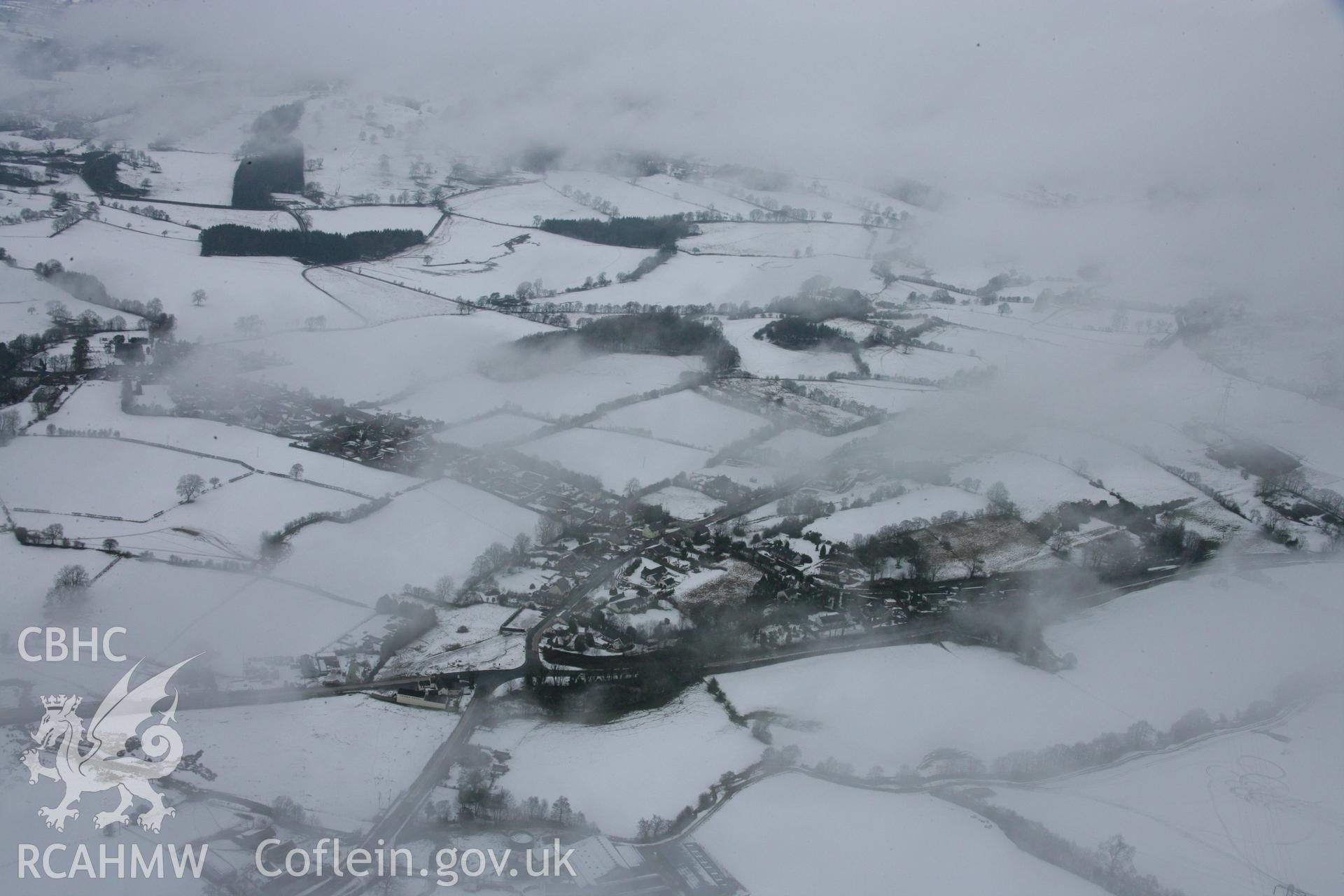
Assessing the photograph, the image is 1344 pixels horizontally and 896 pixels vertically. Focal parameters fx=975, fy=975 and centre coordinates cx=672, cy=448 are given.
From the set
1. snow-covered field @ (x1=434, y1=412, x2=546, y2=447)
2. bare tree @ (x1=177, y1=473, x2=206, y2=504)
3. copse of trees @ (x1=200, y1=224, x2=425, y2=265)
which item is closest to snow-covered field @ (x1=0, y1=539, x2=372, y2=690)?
bare tree @ (x1=177, y1=473, x2=206, y2=504)

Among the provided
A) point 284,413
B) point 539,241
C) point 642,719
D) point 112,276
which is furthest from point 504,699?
point 539,241

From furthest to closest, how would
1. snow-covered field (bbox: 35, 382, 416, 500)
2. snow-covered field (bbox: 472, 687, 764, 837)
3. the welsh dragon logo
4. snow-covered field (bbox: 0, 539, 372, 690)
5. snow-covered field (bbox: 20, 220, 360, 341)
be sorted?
1. snow-covered field (bbox: 20, 220, 360, 341)
2. snow-covered field (bbox: 35, 382, 416, 500)
3. snow-covered field (bbox: 0, 539, 372, 690)
4. snow-covered field (bbox: 472, 687, 764, 837)
5. the welsh dragon logo

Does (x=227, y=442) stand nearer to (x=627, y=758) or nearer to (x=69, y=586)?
(x=69, y=586)

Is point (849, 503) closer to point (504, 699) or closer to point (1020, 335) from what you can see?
point (504, 699)

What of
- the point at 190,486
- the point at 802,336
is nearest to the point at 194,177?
the point at 802,336

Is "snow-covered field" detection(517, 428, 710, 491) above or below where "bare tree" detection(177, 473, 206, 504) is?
below

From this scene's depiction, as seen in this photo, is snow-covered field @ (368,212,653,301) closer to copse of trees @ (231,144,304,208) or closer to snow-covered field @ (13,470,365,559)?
copse of trees @ (231,144,304,208)
